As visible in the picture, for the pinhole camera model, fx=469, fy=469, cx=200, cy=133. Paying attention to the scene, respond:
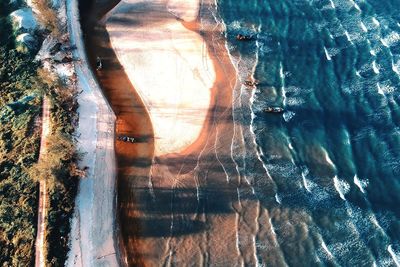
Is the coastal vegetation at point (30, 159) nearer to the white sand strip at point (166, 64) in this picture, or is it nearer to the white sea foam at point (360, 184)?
the white sand strip at point (166, 64)

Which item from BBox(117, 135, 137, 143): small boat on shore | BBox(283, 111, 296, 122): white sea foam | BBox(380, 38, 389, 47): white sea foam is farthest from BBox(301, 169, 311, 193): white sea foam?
BBox(380, 38, 389, 47): white sea foam

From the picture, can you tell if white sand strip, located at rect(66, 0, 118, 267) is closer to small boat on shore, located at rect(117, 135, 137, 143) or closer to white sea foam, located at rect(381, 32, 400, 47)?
small boat on shore, located at rect(117, 135, 137, 143)

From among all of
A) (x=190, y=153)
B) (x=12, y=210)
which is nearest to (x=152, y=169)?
(x=190, y=153)

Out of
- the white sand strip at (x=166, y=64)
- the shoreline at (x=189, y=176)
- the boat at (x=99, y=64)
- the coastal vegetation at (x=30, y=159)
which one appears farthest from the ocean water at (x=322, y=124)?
the coastal vegetation at (x=30, y=159)

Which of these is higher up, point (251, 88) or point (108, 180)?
point (251, 88)

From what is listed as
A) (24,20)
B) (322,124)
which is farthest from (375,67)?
(24,20)

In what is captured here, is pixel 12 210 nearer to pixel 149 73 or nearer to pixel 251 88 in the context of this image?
pixel 149 73
